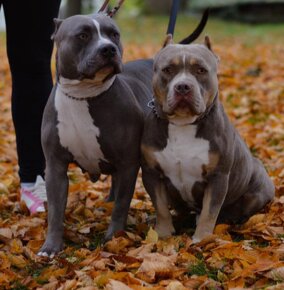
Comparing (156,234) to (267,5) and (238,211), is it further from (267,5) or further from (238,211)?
(267,5)

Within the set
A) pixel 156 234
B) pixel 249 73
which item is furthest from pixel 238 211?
pixel 249 73

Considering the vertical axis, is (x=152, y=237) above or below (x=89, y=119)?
below

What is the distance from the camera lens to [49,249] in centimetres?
403

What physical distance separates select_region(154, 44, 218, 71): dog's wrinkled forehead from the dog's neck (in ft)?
1.16

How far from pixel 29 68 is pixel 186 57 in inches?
60.5

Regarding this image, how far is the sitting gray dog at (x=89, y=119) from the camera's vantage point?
12.4 feet

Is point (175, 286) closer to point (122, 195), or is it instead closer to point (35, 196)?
point (122, 195)

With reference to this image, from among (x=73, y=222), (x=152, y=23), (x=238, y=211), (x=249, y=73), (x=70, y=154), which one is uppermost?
(x=70, y=154)

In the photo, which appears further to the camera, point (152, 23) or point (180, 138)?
point (152, 23)

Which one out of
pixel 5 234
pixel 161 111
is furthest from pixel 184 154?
pixel 5 234

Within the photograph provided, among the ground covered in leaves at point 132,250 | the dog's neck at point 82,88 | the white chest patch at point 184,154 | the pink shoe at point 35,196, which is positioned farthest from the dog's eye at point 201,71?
the pink shoe at point 35,196

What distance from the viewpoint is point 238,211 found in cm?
450

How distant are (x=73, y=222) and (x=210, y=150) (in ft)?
4.52

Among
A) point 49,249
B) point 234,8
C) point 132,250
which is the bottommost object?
point 234,8
